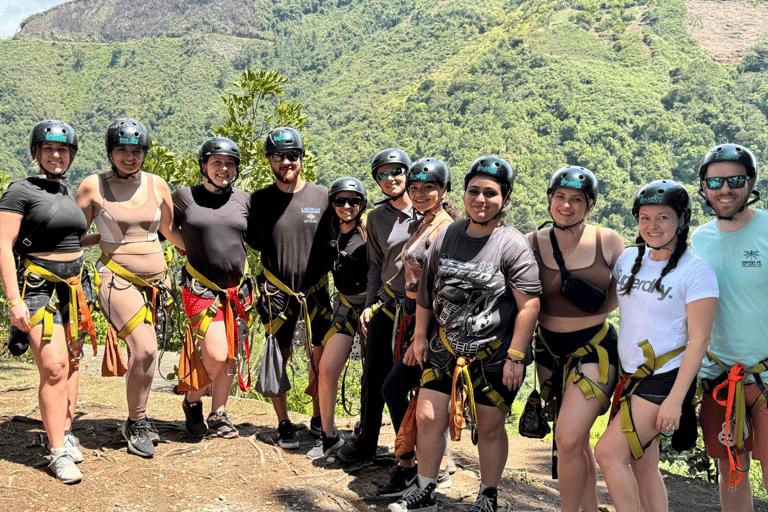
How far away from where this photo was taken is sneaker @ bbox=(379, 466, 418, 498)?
4902mm

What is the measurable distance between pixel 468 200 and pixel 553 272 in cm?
69

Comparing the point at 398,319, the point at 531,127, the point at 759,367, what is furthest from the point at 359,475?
the point at 531,127

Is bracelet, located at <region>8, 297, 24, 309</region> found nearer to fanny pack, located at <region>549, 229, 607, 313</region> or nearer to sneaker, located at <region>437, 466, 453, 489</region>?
sneaker, located at <region>437, 466, 453, 489</region>

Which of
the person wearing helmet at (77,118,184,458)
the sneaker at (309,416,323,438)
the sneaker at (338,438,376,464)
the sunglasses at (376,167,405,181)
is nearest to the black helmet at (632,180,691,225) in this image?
the sunglasses at (376,167,405,181)

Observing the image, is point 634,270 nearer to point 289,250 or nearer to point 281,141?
point 289,250

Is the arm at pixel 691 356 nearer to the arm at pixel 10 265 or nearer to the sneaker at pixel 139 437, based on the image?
the sneaker at pixel 139 437

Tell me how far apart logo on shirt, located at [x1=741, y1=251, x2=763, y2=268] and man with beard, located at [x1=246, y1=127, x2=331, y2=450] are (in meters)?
3.05

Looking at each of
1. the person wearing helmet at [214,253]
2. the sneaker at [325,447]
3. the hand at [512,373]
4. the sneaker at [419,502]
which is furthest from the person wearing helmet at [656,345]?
the person wearing helmet at [214,253]

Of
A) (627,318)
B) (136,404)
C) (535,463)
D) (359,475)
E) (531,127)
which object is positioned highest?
(531,127)

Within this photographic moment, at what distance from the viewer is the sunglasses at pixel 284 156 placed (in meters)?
5.50

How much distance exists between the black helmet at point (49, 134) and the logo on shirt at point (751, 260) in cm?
445

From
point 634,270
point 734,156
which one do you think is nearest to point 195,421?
point 634,270

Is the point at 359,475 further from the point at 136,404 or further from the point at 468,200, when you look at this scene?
the point at 468,200

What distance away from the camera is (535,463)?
6.85m
